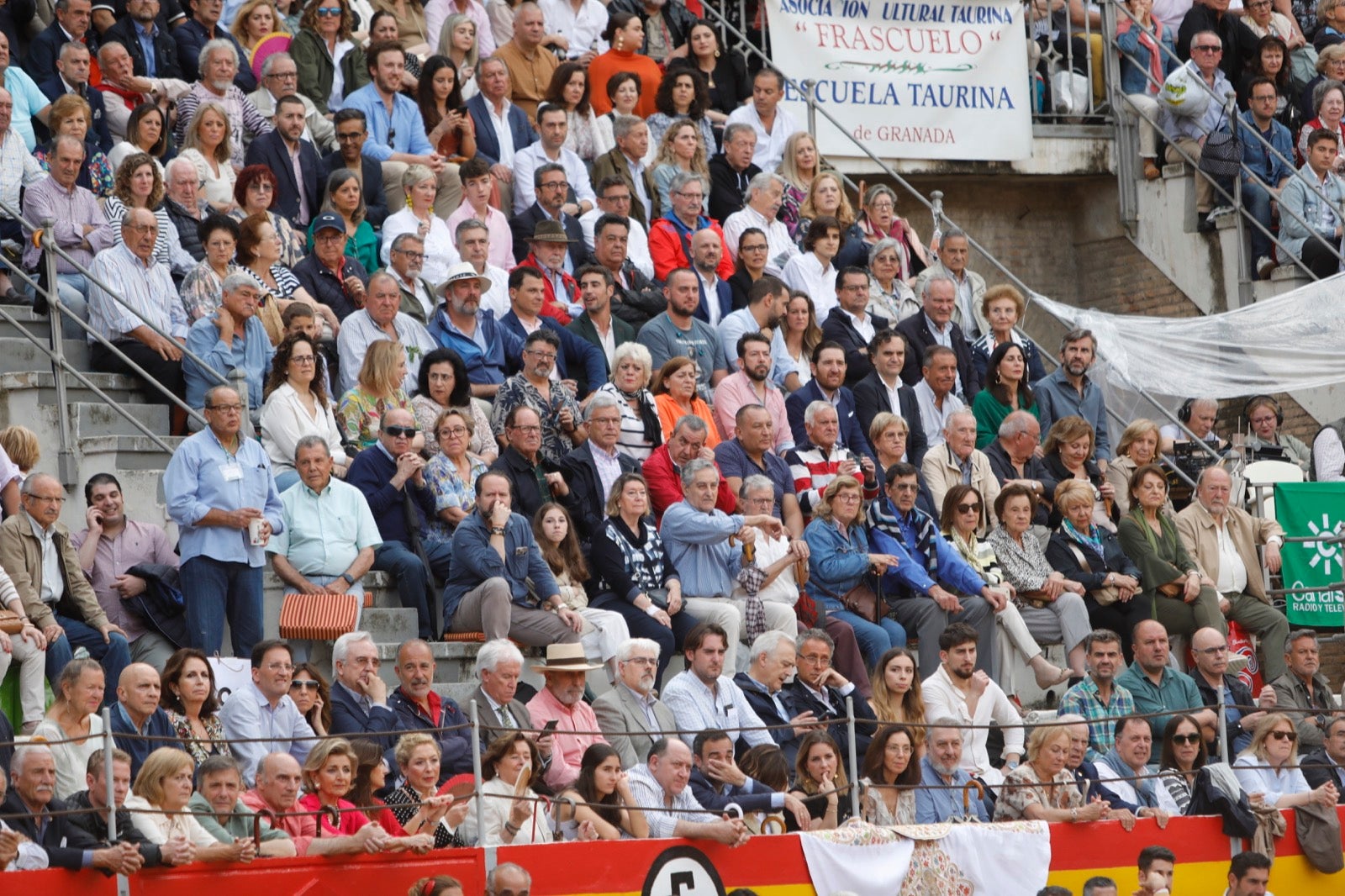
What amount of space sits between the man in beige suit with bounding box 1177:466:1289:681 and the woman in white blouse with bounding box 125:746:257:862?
7.12 m

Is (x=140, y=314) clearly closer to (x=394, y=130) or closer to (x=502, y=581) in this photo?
(x=502, y=581)

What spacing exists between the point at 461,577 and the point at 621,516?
3.24 ft

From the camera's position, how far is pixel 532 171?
1580 centimetres

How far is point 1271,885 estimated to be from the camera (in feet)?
38.5

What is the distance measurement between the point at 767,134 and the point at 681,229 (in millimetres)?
1798

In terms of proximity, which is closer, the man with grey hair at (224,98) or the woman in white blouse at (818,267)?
the man with grey hair at (224,98)

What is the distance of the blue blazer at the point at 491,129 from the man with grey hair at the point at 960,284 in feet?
9.28

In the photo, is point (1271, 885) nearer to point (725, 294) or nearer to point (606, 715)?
point (606, 715)

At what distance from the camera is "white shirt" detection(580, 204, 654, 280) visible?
1548 cm

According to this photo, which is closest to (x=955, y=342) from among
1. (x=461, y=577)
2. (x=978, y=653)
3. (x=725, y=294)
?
(x=725, y=294)

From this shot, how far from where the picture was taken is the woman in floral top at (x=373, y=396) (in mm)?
12789

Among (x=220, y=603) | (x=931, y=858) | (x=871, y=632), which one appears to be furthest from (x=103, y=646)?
(x=871, y=632)

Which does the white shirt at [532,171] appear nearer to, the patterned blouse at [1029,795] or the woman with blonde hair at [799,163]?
the woman with blonde hair at [799,163]

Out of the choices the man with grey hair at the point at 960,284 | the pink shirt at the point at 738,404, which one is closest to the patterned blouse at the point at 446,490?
the pink shirt at the point at 738,404
